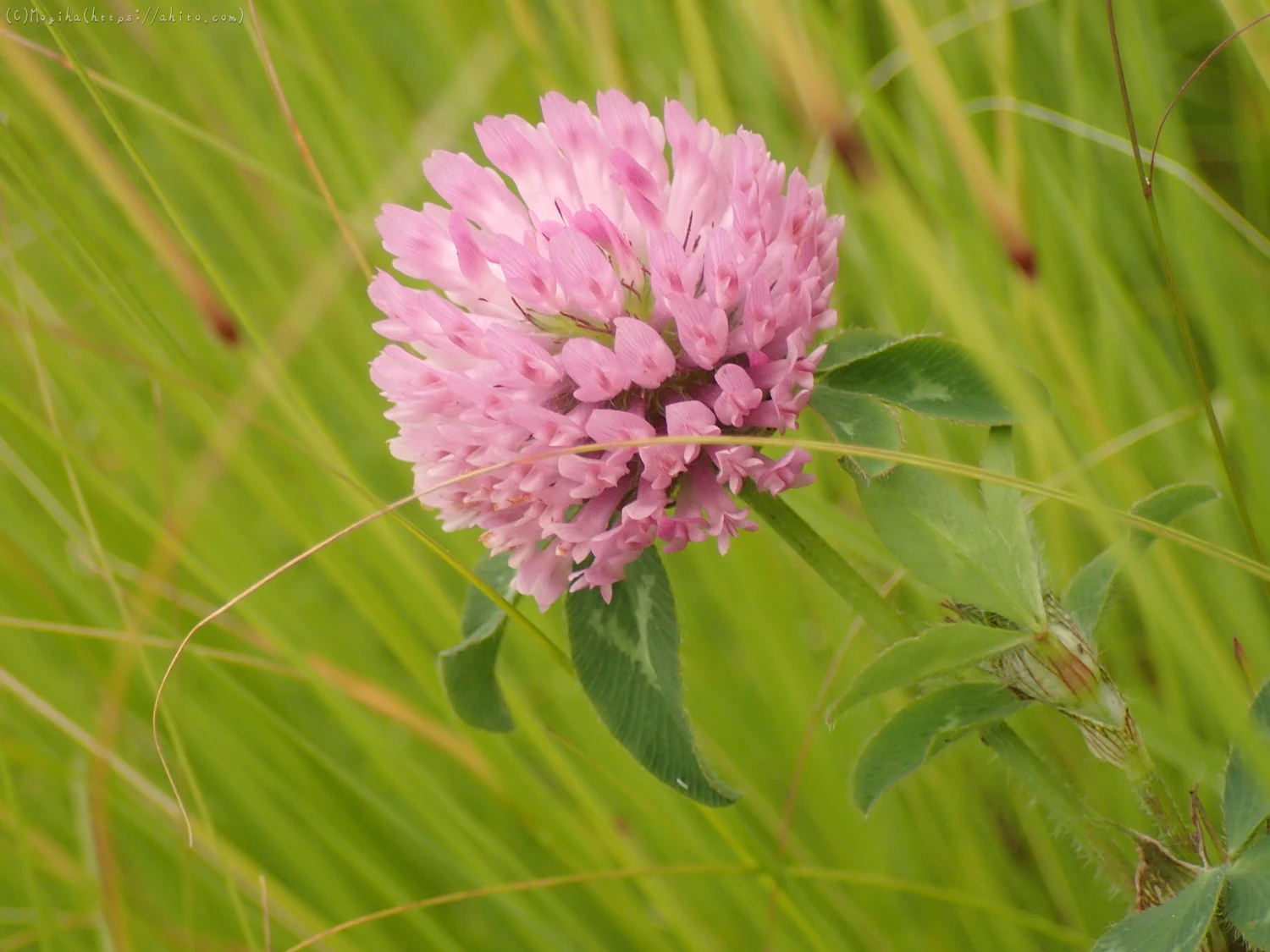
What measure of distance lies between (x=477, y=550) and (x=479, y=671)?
0.52m

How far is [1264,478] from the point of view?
940mm

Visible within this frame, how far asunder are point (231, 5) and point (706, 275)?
84 cm

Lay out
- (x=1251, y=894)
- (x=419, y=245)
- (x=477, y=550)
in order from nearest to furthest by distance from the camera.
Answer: (x=1251, y=894) < (x=419, y=245) < (x=477, y=550)

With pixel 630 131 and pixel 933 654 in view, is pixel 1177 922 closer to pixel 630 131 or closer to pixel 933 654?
pixel 933 654

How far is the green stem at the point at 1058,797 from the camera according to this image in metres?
0.48

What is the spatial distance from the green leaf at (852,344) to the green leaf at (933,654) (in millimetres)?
172

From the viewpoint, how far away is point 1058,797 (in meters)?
0.48

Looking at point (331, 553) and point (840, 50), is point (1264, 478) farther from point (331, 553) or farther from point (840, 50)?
point (331, 553)

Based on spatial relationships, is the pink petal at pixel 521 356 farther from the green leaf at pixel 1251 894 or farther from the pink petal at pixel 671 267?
the green leaf at pixel 1251 894

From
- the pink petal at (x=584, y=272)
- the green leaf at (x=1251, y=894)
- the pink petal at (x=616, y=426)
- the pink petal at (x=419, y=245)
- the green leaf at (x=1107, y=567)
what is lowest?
the green leaf at (x=1251, y=894)

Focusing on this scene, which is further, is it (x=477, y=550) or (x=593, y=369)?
(x=477, y=550)

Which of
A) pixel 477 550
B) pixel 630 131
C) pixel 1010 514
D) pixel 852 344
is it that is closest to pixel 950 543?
pixel 1010 514

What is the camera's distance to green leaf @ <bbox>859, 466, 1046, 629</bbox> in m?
0.47

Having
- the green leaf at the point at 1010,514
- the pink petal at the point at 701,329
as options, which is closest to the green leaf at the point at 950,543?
the green leaf at the point at 1010,514
